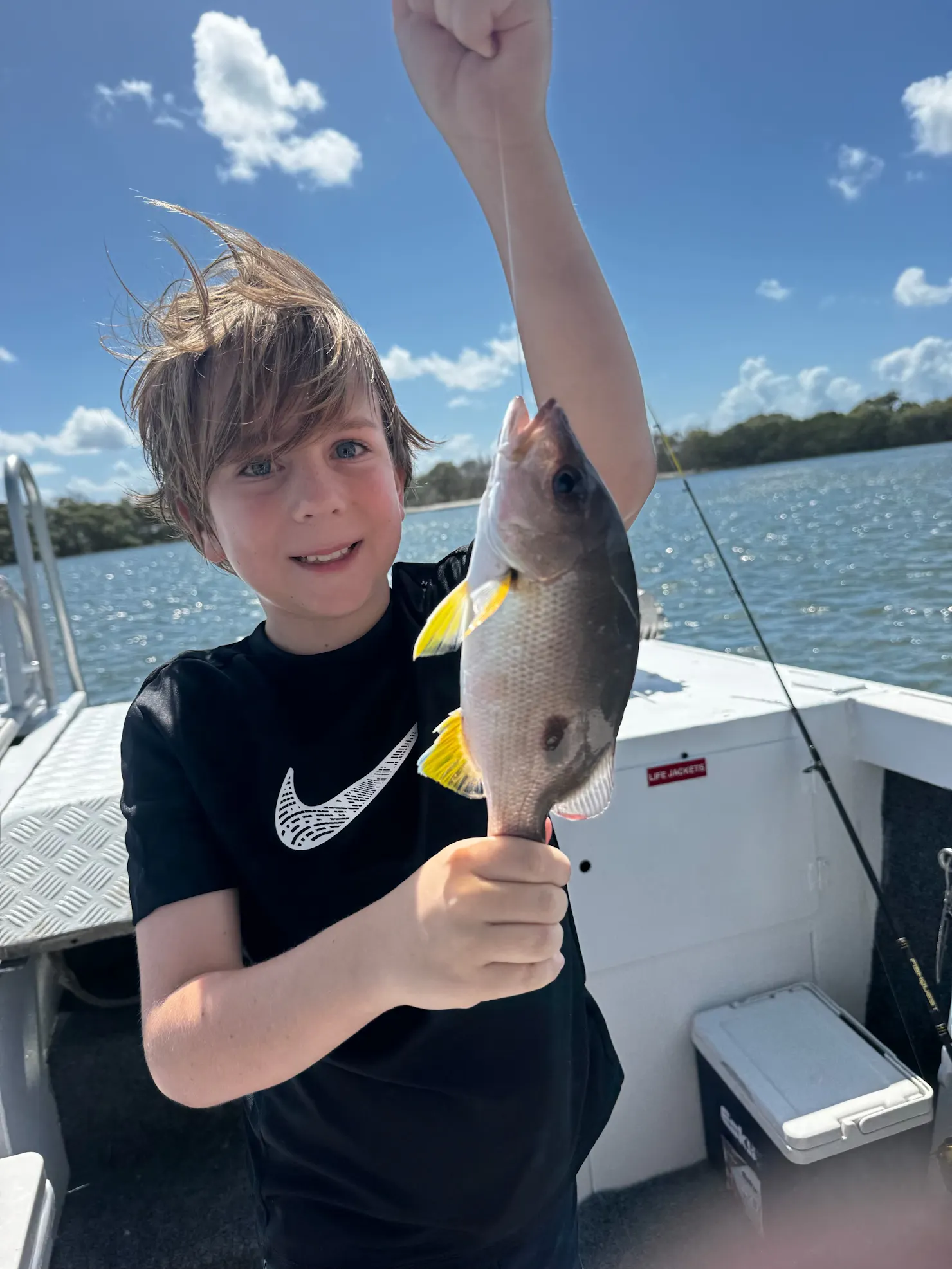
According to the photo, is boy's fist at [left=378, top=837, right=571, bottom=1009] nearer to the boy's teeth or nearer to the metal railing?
the boy's teeth

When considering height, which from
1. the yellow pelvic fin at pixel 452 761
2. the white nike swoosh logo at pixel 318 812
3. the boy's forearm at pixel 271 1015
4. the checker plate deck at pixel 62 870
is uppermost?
the yellow pelvic fin at pixel 452 761

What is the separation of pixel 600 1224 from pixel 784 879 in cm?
131

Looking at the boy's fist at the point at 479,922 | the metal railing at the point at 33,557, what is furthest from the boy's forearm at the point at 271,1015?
the metal railing at the point at 33,557

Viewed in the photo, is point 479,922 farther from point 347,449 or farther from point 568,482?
point 347,449

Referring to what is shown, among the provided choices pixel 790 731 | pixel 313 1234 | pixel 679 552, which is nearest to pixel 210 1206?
pixel 313 1234

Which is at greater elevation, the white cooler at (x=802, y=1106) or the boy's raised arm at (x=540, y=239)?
the boy's raised arm at (x=540, y=239)

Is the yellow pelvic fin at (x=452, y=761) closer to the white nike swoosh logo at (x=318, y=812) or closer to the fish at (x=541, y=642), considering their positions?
the fish at (x=541, y=642)

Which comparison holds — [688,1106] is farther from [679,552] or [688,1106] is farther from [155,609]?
[155,609]

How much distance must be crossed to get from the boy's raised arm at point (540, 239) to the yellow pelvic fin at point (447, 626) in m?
0.58

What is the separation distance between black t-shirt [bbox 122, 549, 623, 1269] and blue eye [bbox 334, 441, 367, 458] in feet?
1.18

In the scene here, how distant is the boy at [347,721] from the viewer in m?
1.37

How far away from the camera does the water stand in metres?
9.26

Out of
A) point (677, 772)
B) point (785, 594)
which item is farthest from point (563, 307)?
point (785, 594)

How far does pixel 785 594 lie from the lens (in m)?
13.1
